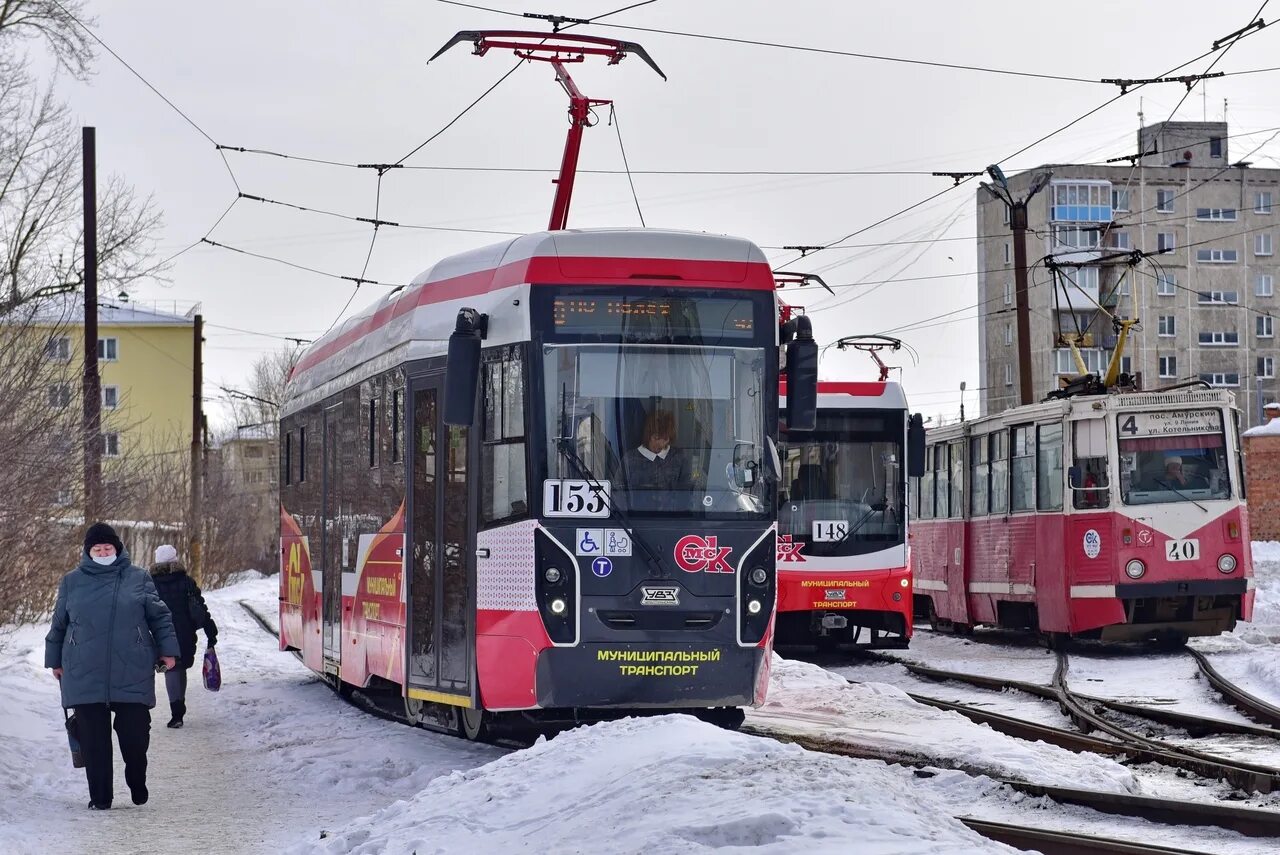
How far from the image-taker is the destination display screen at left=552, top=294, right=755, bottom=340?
11719 mm

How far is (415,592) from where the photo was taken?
13.0 metres

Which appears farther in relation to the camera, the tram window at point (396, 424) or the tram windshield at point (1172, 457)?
the tram windshield at point (1172, 457)

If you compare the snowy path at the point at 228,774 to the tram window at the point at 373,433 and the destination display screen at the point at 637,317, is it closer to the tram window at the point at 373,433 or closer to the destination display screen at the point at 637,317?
the tram window at the point at 373,433

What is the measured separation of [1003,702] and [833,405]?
5526 millimetres

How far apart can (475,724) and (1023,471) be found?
39.6 ft

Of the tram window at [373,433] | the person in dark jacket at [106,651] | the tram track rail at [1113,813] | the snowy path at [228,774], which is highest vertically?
the tram window at [373,433]

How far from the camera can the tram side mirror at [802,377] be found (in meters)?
11.8

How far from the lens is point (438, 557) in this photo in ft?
41.3

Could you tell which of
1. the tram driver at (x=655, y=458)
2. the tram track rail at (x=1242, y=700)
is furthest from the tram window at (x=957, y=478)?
the tram driver at (x=655, y=458)

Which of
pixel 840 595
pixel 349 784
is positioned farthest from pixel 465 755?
pixel 840 595

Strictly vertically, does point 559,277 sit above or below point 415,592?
above

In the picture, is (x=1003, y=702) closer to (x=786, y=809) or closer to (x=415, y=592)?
(x=415, y=592)

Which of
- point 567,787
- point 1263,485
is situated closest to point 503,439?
point 567,787

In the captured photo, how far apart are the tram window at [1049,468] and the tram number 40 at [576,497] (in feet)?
37.1
